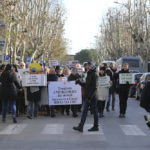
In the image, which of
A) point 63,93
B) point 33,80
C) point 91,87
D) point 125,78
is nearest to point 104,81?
point 125,78

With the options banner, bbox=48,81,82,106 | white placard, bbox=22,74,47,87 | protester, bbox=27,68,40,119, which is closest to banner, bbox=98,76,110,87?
banner, bbox=48,81,82,106

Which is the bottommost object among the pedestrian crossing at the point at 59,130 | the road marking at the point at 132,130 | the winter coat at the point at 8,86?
the road marking at the point at 132,130

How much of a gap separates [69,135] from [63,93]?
5.29 m

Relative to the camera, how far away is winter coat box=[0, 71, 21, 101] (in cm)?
1534

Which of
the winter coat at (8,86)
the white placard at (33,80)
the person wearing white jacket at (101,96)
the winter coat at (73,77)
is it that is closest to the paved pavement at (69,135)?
the person wearing white jacket at (101,96)

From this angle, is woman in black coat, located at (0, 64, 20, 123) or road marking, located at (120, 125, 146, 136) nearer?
road marking, located at (120, 125, 146, 136)

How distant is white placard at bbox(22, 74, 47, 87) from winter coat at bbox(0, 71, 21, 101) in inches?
65.4

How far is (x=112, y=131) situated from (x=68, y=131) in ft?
3.63

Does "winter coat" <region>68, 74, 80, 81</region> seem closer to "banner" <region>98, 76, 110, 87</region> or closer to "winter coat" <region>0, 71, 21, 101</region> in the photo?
"banner" <region>98, 76, 110, 87</region>

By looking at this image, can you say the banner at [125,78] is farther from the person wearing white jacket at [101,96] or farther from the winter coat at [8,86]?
the winter coat at [8,86]

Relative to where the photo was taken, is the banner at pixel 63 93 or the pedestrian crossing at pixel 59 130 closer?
the pedestrian crossing at pixel 59 130

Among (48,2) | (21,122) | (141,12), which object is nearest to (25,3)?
(48,2)

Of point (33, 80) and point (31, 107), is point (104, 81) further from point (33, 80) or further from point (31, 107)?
point (31, 107)

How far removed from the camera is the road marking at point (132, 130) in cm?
1273
